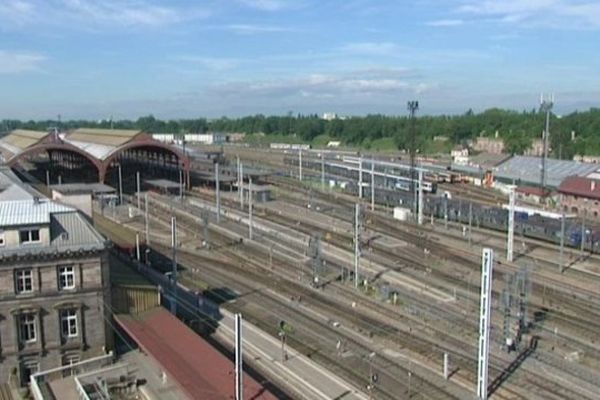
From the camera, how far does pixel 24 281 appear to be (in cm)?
3394

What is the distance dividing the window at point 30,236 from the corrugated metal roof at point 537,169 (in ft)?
266

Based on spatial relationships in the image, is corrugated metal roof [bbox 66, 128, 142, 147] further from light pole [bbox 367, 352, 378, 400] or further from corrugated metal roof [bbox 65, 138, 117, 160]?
light pole [bbox 367, 352, 378, 400]

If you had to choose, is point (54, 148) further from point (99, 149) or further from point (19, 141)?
point (19, 141)

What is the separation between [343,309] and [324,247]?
19228mm

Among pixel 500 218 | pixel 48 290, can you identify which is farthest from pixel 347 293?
pixel 500 218

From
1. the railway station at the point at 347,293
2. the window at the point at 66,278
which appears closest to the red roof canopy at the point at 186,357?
the railway station at the point at 347,293

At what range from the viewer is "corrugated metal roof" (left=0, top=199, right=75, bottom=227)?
112 feet

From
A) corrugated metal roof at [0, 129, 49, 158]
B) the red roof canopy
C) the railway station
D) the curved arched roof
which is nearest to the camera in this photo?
the red roof canopy

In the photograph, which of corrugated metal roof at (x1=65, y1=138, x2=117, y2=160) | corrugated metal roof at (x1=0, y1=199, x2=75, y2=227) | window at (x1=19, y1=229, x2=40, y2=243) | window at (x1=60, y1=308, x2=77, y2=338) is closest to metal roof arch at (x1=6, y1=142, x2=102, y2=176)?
corrugated metal roof at (x1=65, y1=138, x2=117, y2=160)

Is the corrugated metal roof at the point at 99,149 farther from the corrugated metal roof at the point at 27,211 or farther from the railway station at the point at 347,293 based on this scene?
the corrugated metal roof at the point at 27,211

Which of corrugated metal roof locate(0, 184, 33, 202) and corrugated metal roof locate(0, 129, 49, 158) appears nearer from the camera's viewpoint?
corrugated metal roof locate(0, 184, 33, 202)

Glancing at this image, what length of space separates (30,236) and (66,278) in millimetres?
2897

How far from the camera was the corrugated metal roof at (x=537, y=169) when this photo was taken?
326 ft

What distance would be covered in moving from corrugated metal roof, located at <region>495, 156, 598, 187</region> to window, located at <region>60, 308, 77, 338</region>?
7965 cm
